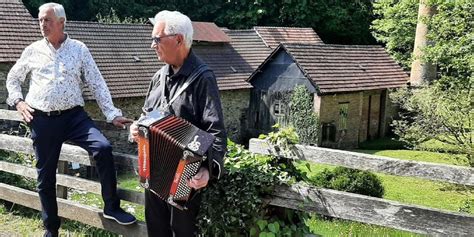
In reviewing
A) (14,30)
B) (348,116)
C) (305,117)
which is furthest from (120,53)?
(348,116)

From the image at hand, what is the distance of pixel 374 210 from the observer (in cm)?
339

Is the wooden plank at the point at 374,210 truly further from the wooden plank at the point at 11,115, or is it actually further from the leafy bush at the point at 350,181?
the leafy bush at the point at 350,181

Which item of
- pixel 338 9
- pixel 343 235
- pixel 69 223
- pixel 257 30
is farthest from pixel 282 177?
pixel 338 9

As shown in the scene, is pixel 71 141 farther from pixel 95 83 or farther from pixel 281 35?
pixel 281 35

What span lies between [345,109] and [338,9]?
13222 millimetres

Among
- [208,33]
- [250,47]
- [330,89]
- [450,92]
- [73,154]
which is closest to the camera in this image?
[73,154]

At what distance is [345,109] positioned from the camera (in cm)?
2161

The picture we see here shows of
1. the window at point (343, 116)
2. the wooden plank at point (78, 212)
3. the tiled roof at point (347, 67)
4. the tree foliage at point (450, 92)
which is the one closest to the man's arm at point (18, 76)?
the wooden plank at point (78, 212)

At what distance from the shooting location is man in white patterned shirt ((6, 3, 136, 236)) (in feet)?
13.6

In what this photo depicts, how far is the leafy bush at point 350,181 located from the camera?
35.6 feet

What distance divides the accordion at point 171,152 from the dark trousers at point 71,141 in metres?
0.91

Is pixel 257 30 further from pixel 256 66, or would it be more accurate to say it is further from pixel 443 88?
pixel 443 88

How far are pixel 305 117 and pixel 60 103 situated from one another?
16.9 m

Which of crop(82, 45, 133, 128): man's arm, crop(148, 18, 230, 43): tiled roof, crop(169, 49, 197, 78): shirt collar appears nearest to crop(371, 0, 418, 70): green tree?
crop(148, 18, 230, 43): tiled roof
